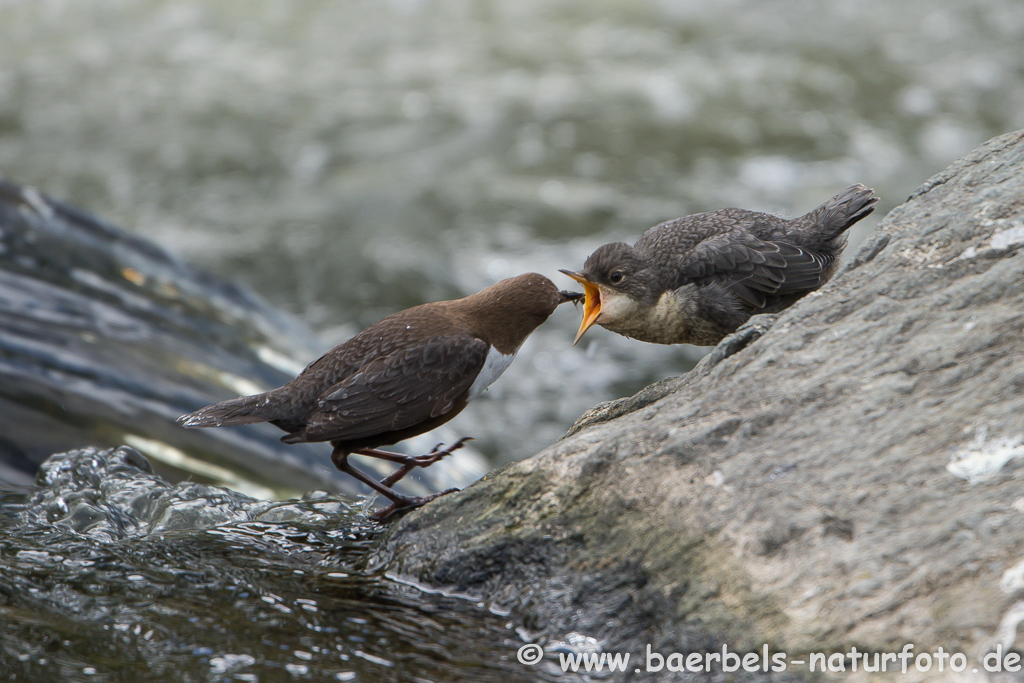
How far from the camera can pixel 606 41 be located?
11234 mm

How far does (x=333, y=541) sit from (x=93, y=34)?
1064 cm

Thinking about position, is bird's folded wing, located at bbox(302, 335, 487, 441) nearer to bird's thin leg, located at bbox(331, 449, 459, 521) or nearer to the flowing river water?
bird's thin leg, located at bbox(331, 449, 459, 521)

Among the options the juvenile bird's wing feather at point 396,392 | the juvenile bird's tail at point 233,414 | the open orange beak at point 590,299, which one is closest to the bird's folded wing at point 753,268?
the open orange beak at point 590,299

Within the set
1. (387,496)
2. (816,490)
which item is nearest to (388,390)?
(387,496)

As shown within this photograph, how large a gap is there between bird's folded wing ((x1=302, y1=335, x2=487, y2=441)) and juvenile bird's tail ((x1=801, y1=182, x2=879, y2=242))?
3.83ft

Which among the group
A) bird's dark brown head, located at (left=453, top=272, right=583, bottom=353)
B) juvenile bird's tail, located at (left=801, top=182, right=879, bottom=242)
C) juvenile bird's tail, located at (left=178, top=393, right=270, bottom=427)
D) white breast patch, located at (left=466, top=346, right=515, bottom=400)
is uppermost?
juvenile bird's tail, located at (left=801, top=182, right=879, bottom=242)

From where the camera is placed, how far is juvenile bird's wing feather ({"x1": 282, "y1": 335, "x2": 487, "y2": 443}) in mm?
2793

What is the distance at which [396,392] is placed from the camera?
2824 mm

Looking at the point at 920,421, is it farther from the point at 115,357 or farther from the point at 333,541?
the point at 115,357

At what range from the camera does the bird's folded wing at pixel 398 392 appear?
2793mm

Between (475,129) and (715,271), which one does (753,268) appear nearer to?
(715,271)

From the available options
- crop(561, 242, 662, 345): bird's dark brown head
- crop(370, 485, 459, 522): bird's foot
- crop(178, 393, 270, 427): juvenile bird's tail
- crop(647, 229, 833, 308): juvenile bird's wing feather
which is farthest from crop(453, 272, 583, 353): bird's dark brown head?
crop(178, 393, 270, 427): juvenile bird's tail

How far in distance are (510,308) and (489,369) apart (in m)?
0.21

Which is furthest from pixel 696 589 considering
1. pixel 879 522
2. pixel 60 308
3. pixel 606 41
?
pixel 606 41
